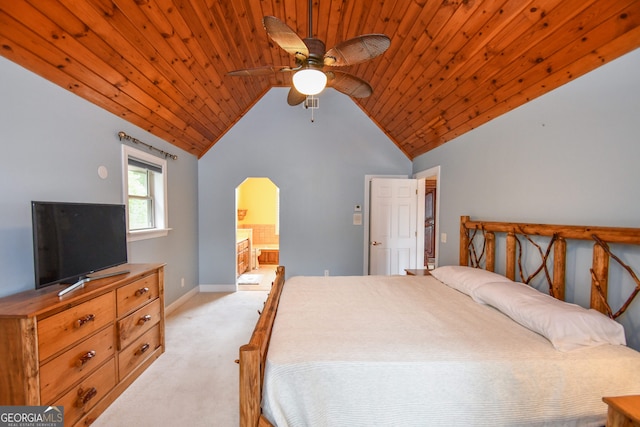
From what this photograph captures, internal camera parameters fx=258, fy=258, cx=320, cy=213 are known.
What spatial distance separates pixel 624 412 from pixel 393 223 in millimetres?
3375

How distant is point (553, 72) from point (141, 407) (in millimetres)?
3800

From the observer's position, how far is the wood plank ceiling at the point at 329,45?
1539 mm

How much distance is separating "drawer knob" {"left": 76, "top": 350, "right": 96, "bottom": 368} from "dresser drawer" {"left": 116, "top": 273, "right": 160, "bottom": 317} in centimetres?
31

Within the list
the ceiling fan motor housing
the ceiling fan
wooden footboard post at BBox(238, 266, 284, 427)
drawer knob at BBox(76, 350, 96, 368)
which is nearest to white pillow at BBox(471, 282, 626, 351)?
wooden footboard post at BBox(238, 266, 284, 427)

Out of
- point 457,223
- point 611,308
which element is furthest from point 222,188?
point 611,308

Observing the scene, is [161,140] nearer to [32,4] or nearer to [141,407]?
[32,4]

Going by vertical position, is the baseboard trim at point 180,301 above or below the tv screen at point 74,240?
below

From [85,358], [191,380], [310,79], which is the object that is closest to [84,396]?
[85,358]

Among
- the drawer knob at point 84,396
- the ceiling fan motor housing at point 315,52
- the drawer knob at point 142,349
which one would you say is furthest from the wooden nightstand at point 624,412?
the drawer knob at point 142,349

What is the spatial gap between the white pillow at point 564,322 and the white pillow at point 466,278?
0.42 metres

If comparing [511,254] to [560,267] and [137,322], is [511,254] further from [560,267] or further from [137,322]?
[137,322]

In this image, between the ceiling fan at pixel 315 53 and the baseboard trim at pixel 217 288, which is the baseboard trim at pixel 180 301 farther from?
the ceiling fan at pixel 315 53

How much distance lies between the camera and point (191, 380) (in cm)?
218

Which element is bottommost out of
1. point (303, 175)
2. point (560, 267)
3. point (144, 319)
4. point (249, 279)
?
point (249, 279)
